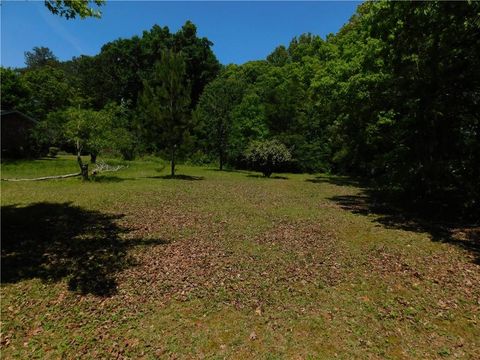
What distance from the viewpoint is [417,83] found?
12297 mm

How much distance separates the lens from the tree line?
11.7 meters

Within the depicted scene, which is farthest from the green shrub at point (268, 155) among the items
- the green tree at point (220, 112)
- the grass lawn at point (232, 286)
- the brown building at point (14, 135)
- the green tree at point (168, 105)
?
the brown building at point (14, 135)

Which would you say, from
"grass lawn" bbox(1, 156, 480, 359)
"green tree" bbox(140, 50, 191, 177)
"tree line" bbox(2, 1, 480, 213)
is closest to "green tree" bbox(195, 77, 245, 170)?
"tree line" bbox(2, 1, 480, 213)

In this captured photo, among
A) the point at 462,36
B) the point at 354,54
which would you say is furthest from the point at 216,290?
the point at 354,54

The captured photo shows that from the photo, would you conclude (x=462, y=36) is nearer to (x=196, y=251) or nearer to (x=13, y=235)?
(x=196, y=251)

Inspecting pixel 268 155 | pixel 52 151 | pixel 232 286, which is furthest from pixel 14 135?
pixel 232 286

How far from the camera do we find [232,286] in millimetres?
6824

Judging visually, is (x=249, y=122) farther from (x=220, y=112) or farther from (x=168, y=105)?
(x=168, y=105)

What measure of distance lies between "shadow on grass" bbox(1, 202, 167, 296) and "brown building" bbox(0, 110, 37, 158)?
24.5 meters

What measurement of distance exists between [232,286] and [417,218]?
960 cm

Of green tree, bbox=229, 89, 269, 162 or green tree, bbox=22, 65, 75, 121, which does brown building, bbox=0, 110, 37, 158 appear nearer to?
green tree, bbox=22, 65, 75, 121

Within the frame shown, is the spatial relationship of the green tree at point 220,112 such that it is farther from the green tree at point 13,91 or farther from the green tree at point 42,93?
the green tree at point 13,91

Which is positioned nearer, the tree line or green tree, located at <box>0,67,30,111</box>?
the tree line

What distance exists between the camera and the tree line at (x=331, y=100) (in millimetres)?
11680
